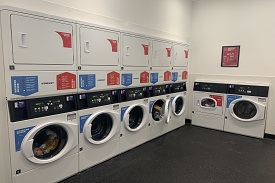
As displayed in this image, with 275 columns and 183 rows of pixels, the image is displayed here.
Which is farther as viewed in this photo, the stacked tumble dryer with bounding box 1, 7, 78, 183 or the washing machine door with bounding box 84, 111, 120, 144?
the washing machine door with bounding box 84, 111, 120, 144

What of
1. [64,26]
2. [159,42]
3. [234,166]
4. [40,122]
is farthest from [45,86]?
[234,166]

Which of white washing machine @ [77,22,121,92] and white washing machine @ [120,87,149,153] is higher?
white washing machine @ [77,22,121,92]

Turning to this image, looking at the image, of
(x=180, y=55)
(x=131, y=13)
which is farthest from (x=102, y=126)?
(x=180, y=55)

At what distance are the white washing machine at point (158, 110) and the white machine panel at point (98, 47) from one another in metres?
1.04

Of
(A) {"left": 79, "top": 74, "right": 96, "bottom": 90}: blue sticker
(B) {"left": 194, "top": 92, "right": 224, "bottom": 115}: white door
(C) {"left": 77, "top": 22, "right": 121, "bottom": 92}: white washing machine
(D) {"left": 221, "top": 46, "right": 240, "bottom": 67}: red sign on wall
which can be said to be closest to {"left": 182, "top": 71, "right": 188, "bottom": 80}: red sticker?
(B) {"left": 194, "top": 92, "right": 224, "bottom": 115}: white door

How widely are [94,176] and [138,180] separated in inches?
21.7

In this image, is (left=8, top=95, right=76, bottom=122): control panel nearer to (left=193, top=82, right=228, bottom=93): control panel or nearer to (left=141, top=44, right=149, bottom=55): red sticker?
(left=141, top=44, right=149, bottom=55): red sticker

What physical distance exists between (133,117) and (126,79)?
2.45 feet

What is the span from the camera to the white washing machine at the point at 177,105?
3.99 m

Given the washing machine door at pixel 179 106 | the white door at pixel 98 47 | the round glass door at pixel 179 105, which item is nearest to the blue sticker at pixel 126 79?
the white door at pixel 98 47

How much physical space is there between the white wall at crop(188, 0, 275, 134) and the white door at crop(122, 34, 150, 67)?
73.9 inches

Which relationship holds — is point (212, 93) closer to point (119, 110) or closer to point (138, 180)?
point (119, 110)

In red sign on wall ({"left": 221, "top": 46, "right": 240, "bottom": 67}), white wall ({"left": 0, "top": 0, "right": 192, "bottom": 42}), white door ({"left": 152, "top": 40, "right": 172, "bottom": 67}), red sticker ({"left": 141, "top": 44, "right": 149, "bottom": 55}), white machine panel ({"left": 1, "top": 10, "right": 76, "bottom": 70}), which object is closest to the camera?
white machine panel ({"left": 1, "top": 10, "right": 76, "bottom": 70})

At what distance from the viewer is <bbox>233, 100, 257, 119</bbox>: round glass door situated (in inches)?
156
